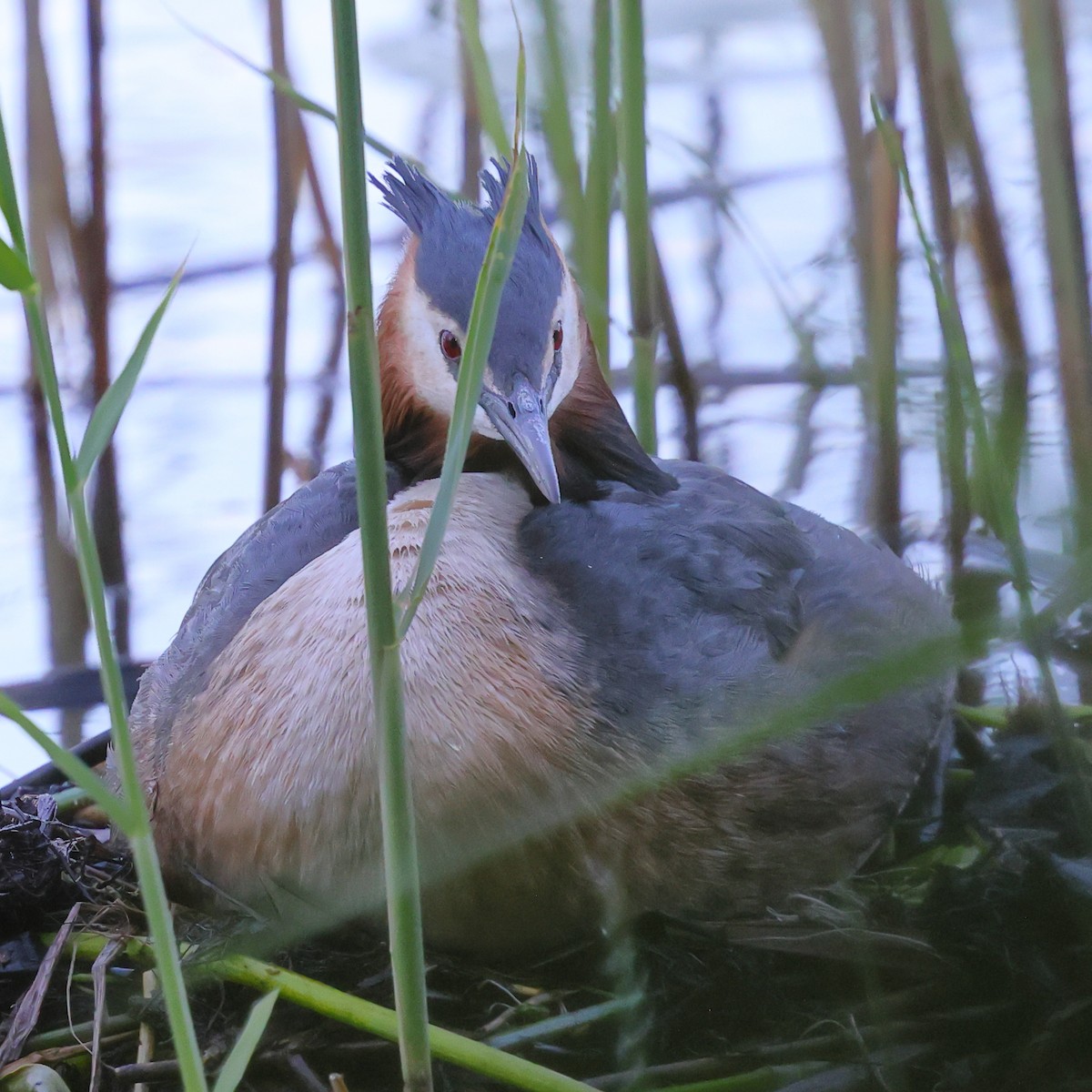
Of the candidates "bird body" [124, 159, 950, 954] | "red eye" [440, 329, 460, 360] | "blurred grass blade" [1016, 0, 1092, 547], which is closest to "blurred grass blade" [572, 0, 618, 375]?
"bird body" [124, 159, 950, 954]

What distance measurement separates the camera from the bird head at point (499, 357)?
202 centimetres

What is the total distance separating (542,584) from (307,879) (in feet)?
1.61

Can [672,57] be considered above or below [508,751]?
above

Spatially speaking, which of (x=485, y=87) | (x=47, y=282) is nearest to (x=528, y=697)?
(x=485, y=87)

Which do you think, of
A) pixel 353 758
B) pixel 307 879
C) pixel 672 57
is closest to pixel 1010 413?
pixel 353 758

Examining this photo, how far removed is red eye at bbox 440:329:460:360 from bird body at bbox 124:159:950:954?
0.02 meters

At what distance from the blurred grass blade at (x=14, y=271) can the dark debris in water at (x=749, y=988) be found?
3.23ft

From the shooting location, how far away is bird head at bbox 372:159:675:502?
2.02m

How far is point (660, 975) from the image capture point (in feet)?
6.32

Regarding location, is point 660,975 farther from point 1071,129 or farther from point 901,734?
point 1071,129

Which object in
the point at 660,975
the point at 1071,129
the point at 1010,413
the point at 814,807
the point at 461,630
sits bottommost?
the point at 660,975

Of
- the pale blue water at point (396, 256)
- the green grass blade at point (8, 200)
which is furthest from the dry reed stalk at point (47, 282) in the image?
the green grass blade at point (8, 200)

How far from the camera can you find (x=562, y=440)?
2320 millimetres

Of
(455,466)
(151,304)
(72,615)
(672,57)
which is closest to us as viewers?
(455,466)
